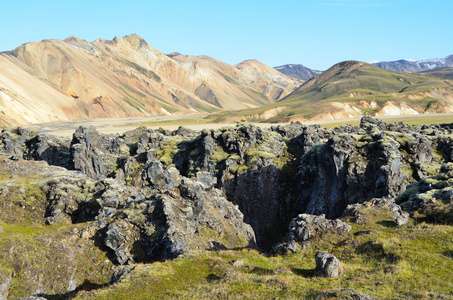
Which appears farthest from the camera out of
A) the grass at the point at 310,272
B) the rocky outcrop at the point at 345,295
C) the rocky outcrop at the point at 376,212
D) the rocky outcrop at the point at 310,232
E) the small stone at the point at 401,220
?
the rocky outcrop at the point at 376,212

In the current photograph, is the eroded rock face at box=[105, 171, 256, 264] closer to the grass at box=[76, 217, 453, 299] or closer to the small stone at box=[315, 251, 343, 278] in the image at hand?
the grass at box=[76, 217, 453, 299]

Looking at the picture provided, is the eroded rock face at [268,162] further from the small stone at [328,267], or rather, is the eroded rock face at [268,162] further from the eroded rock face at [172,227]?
the small stone at [328,267]

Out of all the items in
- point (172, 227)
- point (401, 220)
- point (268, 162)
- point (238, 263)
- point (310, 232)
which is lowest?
point (238, 263)

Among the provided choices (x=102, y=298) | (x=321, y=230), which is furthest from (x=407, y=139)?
(x=102, y=298)

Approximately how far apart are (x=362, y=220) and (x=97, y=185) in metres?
39.5

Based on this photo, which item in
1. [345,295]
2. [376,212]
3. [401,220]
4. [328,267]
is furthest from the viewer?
[376,212]

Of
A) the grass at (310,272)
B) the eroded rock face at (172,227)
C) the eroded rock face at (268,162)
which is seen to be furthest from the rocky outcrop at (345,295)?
the eroded rock face at (268,162)

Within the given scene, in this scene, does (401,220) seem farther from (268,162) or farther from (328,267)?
(268,162)

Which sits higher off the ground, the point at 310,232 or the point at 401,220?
the point at 401,220

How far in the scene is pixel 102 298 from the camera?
2536cm

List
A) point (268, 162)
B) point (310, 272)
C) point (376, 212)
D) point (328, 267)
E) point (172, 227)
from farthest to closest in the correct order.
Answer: point (268, 162) → point (376, 212) → point (172, 227) → point (310, 272) → point (328, 267)

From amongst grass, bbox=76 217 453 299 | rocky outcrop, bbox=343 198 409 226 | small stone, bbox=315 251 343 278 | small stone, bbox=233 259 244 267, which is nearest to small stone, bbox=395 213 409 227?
rocky outcrop, bbox=343 198 409 226

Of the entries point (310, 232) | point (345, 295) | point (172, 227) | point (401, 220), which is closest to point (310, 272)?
point (345, 295)

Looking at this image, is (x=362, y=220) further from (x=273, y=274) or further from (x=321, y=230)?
(x=273, y=274)
